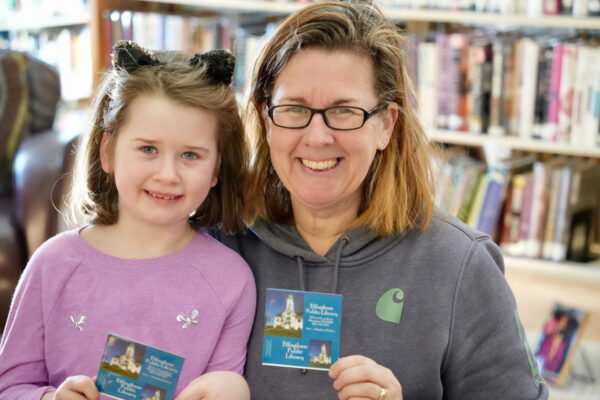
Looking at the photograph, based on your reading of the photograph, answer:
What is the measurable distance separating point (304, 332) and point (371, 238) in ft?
0.83

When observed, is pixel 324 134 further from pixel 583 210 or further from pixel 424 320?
pixel 583 210

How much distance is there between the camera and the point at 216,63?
4.52 ft

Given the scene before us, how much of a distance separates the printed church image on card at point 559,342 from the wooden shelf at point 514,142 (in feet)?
1.79

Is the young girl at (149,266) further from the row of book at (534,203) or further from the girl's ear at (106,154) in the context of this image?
the row of book at (534,203)

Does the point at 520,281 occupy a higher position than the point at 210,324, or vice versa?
the point at 210,324

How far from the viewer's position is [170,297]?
1310mm

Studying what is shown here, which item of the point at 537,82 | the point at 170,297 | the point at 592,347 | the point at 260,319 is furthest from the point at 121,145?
the point at 592,347

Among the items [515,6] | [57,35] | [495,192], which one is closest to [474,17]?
[515,6]

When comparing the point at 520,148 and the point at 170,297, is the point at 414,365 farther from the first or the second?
the point at 520,148

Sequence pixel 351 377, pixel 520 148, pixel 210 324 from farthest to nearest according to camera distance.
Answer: pixel 520 148, pixel 210 324, pixel 351 377

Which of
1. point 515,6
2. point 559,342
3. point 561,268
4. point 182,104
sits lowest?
point 559,342

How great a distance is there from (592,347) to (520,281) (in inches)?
13.2

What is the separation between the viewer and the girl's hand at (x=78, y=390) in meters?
1.16

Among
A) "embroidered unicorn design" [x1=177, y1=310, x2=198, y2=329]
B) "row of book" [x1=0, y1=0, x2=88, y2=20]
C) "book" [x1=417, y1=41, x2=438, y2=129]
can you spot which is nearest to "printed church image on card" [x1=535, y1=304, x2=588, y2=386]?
"book" [x1=417, y1=41, x2=438, y2=129]
